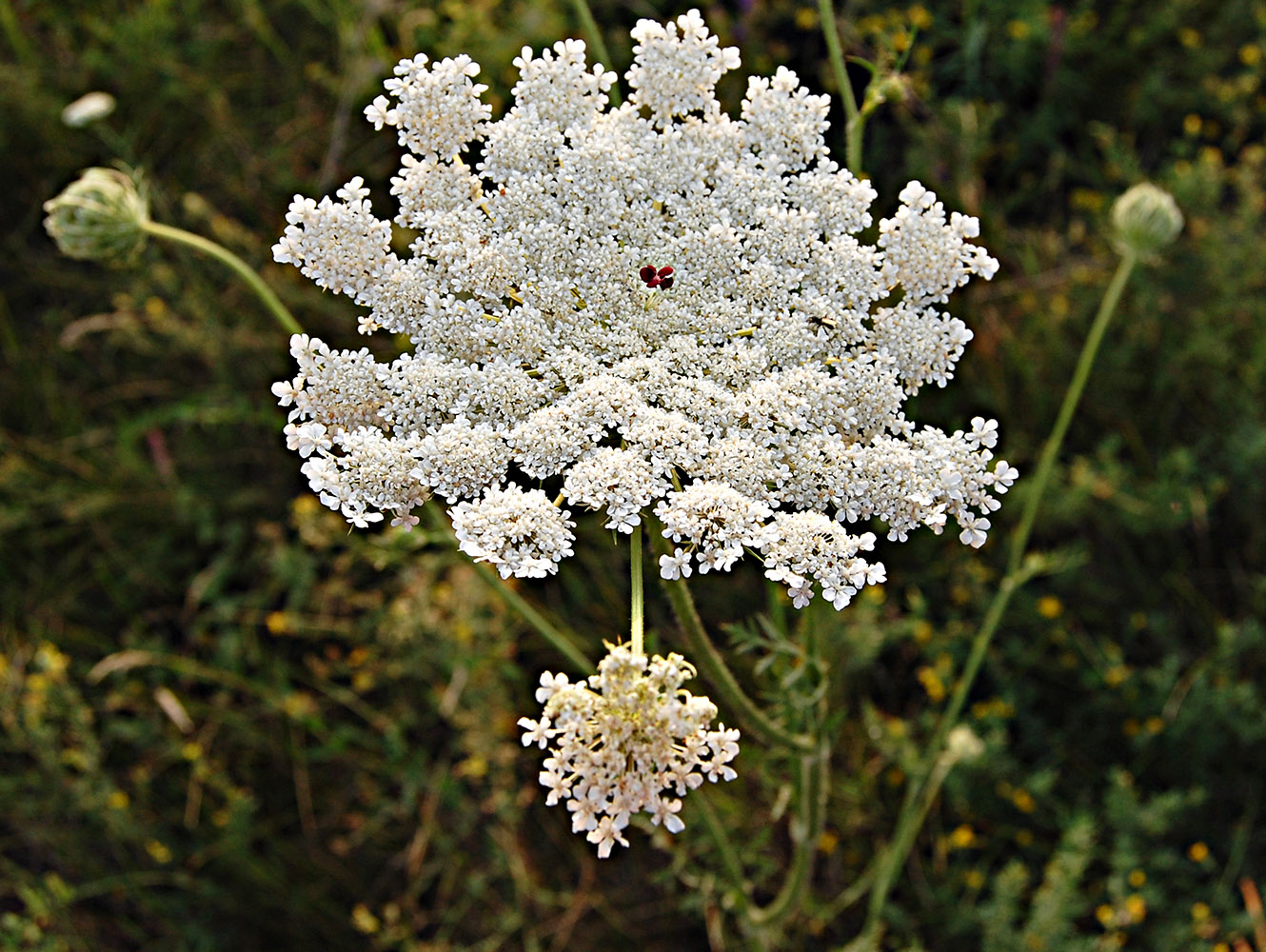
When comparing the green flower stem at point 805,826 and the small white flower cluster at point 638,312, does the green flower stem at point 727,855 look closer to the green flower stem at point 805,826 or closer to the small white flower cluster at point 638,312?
the green flower stem at point 805,826

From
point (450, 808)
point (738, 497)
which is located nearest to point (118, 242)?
point (738, 497)

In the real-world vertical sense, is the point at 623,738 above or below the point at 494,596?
below

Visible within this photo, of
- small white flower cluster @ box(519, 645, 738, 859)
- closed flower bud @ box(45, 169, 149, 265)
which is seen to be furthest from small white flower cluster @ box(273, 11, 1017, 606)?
closed flower bud @ box(45, 169, 149, 265)

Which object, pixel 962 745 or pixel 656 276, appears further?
pixel 962 745

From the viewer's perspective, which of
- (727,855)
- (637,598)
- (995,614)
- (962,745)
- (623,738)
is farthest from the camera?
(962,745)

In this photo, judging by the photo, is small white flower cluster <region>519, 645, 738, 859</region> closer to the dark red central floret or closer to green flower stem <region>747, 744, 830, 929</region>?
the dark red central floret

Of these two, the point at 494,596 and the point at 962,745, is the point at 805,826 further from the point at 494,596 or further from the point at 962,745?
the point at 494,596

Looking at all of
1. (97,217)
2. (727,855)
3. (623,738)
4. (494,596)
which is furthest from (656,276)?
(494,596)
